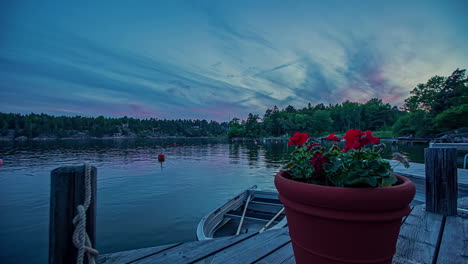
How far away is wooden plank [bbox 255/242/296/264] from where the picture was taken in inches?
66.2

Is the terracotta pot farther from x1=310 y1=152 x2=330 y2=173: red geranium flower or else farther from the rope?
the rope

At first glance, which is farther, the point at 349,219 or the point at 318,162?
the point at 318,162

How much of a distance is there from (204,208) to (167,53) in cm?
→ 1805

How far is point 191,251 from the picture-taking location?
188cm

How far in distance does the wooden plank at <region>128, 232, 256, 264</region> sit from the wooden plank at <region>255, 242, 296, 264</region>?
0.38m

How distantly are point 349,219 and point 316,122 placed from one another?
320ft

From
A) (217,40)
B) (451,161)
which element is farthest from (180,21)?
(451,161)

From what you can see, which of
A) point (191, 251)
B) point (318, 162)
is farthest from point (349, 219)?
point (191, 251)

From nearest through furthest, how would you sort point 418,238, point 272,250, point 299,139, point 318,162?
1. point 318,162
2. point 299,139
3. point 272,250
4. point 418,238

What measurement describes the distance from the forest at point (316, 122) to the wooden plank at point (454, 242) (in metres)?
46.2

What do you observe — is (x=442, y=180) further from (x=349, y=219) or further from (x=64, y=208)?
(x=64, y=208)

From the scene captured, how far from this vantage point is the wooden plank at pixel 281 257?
5.52 feet

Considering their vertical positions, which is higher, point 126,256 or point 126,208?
point 126,256

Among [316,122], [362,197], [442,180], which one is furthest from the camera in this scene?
[316,122]
